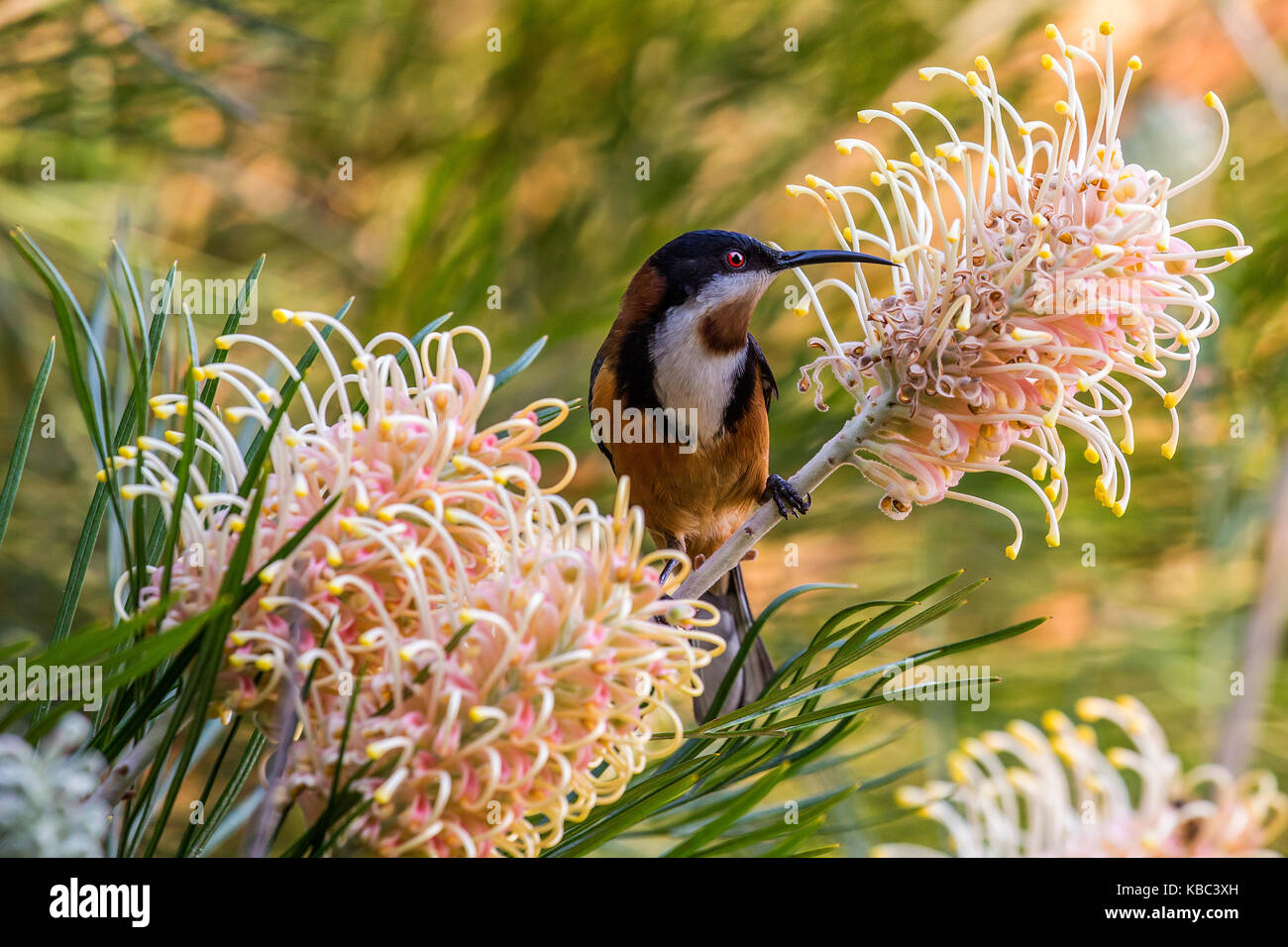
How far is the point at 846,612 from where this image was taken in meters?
0.70

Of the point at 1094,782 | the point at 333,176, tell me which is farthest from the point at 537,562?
the point at 333,176

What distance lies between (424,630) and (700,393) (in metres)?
1.01

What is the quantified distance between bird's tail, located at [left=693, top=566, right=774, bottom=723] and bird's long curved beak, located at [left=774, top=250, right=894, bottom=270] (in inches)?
14.7

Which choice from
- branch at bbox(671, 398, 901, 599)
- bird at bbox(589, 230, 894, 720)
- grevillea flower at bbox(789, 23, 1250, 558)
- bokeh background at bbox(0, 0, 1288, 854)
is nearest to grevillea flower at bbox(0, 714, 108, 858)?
branch at bbox(671, 398, 901, 599)

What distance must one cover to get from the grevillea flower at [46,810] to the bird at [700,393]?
992 mm

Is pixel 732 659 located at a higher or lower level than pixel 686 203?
lower

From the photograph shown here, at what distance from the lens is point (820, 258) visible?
1.22m

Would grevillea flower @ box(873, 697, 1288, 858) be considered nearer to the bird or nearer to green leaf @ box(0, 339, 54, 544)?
the bird

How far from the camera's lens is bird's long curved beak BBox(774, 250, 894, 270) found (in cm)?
97

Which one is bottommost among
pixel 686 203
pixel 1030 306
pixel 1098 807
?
pixel 1098 807

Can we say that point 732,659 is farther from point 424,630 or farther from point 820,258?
point 424,630

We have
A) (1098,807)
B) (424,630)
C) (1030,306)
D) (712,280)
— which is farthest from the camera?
(712,280)

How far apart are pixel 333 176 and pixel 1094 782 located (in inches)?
58.2

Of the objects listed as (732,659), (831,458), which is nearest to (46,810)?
(831,458)
